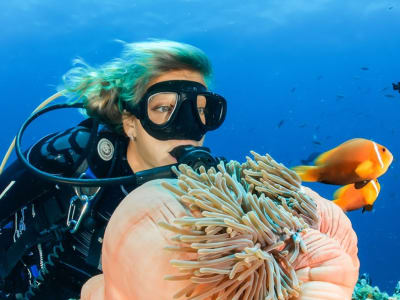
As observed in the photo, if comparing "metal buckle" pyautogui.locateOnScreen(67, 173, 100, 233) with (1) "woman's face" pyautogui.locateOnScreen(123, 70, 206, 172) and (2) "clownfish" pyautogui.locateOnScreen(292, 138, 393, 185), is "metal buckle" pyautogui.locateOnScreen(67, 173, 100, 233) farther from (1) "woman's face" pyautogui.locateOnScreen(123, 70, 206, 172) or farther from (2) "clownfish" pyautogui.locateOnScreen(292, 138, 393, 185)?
(2) "clownfish" pyautogui.locateOnScreen(292, 138, 393, 185)

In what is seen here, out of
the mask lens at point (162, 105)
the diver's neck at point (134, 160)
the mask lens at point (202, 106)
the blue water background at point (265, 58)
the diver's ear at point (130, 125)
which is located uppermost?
the blue water background at point (265, 58)

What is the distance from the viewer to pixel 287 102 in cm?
4278

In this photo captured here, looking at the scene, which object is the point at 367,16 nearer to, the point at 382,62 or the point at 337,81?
the point at 382,62

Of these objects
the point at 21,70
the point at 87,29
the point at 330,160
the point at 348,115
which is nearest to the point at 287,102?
the point at 348,115

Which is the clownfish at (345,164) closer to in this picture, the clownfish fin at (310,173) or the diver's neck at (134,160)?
the clownfish fin at (310,173)

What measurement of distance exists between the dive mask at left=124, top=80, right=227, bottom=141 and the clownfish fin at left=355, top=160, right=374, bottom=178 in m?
1.28

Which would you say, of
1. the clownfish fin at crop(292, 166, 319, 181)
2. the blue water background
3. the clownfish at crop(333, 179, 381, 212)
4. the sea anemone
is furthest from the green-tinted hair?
the blue water background

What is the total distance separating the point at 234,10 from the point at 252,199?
23308mm

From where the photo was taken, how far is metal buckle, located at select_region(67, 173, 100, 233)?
219 cm

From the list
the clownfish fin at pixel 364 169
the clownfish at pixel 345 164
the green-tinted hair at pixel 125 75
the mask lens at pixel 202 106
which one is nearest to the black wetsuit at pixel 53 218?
the green-tinted hair at pixel 125 75

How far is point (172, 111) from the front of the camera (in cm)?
246

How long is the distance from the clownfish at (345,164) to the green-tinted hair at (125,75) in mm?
1144

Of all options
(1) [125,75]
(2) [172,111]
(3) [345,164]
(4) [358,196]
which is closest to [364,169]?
(3) [345,164]

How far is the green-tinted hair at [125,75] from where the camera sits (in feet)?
8.41
